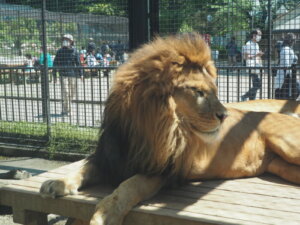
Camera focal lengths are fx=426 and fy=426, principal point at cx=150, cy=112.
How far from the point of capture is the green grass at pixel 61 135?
6.58 metres

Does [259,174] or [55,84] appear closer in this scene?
[259,174]

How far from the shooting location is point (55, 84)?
293 inches

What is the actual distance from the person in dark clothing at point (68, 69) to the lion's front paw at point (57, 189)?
4490 mm

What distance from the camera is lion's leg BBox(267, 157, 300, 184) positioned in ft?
9.68

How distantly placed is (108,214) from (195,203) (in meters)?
0.57

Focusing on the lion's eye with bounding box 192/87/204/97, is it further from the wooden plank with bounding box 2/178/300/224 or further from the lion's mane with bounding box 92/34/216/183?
the wooden plank with bounding box 2/178/300/224

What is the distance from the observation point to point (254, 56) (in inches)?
229

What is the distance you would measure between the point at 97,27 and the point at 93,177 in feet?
15.0

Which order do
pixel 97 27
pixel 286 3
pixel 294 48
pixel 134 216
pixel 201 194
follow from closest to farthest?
1. pixel 134 216
2. pixel 201 194
3. pixel 286 3
4. pixel 294 48
5. pixel 97 27

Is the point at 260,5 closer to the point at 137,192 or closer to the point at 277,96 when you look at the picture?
the point at 277,96

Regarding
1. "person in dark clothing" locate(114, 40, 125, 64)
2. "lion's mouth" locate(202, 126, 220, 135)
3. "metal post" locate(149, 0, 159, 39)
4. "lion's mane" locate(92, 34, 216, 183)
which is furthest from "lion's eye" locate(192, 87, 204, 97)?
"person in dark clothing" locate(114, 40, 125, 64)

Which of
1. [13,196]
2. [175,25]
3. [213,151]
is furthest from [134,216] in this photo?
[175,25]

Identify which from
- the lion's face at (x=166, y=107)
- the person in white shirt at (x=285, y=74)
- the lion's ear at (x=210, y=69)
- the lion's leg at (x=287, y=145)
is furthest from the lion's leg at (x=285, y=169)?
the person in white shirt at (x=285, y=74)

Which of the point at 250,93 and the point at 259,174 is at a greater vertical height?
the point at 250,93
